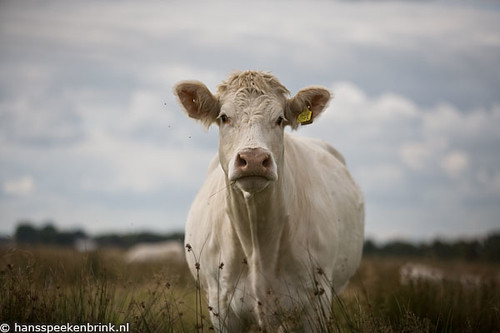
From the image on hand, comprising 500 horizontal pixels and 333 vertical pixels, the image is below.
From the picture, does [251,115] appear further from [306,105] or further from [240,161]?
[306,105]

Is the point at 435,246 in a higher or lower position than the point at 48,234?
lower

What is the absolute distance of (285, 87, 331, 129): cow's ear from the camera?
211 inches

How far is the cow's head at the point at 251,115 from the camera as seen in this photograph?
4480 mm

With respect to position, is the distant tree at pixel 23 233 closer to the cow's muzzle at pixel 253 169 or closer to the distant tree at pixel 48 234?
the cow's muzzle at pixel 253 169

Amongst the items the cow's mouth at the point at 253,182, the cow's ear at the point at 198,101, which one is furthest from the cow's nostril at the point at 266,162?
the cow's ear at the point at 198,101

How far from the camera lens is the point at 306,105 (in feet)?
17.9

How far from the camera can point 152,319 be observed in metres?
5.05

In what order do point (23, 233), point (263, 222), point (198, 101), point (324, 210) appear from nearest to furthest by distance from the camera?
1. point (263, 222)
2. point (198, 101)
3. point (324, 210)
4. point (23, 233)

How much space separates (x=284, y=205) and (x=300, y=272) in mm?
644

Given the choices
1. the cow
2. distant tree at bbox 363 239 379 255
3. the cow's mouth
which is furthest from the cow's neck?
distant tree at bbox 363 239 379 255

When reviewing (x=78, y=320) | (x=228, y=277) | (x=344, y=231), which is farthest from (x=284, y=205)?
(x=78, y=320)

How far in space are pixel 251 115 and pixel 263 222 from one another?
101 cm

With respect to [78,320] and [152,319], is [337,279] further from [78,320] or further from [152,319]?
[78,320]

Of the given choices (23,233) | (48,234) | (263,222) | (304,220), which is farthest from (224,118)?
(48,234)
